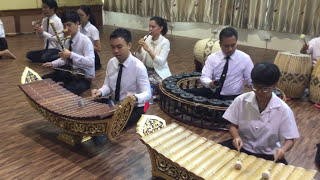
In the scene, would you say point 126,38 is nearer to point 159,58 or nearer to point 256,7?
point 159,58

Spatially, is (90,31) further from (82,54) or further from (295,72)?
(295,72)

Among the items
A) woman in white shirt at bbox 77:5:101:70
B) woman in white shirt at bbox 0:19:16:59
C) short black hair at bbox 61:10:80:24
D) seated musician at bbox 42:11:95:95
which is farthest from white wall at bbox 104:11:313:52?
short black hair at bbox 61:10:80:24

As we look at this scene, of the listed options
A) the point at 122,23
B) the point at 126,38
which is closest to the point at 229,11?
the point at 122,23

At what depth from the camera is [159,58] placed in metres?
3.56

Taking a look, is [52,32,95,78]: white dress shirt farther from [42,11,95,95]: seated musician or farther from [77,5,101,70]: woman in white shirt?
[77,5,101,70]: woman in white shirt

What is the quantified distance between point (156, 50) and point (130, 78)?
0.99 meters

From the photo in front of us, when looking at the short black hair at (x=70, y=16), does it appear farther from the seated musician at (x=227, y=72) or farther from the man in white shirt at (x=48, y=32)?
the seated musician at (x=227, y=72)

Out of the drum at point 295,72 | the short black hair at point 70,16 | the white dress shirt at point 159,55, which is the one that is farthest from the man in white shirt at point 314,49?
the short black hair at point 70,16

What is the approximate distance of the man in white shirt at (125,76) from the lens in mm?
2577

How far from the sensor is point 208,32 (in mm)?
7715

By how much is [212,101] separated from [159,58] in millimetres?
898

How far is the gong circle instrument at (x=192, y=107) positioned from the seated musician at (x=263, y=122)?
88cm

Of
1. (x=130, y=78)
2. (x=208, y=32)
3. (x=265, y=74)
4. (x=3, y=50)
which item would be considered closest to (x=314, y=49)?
(x=130, y=78)

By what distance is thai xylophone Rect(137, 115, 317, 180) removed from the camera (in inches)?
62.7
